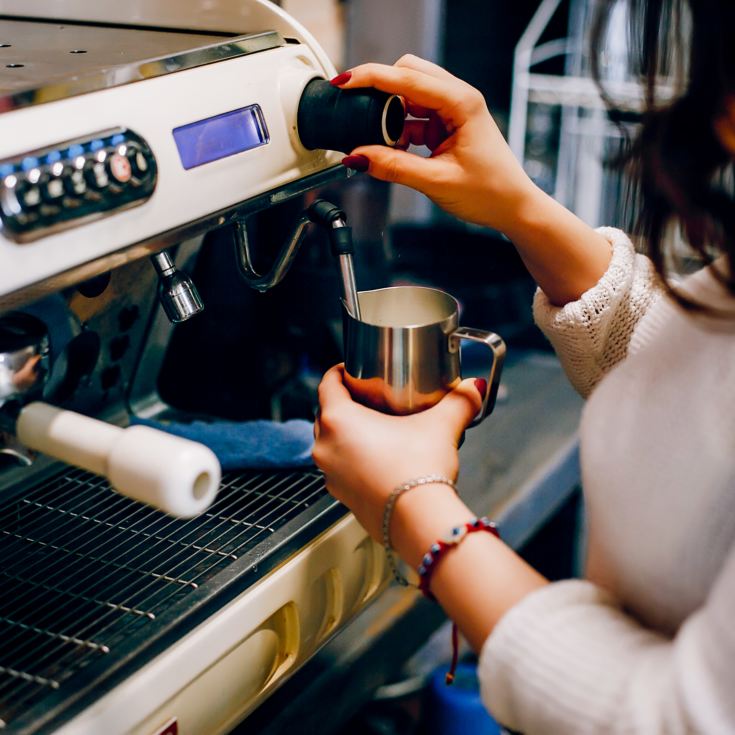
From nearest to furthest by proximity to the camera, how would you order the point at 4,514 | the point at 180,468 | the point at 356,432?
the point at 180,468 → the point at 356,432 → the point at 4,514

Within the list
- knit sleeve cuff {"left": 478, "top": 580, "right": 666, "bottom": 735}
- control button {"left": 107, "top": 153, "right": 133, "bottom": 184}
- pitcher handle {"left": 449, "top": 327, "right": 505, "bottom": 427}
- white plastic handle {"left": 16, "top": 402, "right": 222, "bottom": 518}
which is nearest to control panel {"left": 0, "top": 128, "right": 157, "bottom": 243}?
control button {"left": 107, "top": 153, "right": 133, "bottom": 184}

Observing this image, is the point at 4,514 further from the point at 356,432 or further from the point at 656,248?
the point at 656,248

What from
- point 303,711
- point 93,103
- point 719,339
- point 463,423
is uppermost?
point 93,103

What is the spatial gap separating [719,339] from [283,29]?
465 mm

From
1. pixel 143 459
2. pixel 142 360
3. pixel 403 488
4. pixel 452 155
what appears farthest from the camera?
pixel 142 360

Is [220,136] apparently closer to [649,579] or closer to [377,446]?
[377,446]

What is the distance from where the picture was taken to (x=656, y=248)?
1.83 feet

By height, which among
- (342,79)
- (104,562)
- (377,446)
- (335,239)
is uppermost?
(342,79)

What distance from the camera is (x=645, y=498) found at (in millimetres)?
518

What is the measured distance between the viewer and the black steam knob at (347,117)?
69cm

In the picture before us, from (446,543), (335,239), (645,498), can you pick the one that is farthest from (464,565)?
(335,239)

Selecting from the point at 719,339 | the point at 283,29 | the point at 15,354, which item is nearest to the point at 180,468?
the point at 15,354

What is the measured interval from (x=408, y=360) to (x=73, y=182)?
0.84ft

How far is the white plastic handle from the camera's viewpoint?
0.49 metres
